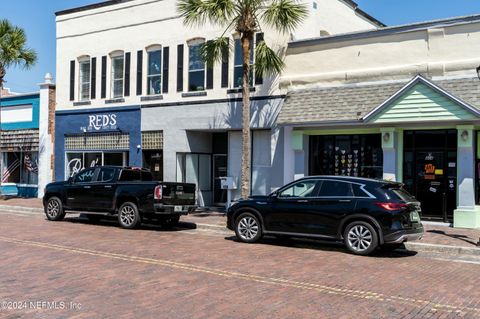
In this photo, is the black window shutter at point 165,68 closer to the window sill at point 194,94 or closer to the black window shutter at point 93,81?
the window sill at point 194,94

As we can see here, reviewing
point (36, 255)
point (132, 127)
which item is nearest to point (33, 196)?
point (132, 127)

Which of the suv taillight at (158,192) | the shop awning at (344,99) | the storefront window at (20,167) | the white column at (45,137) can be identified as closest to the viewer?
the suv taillight at (158,192)

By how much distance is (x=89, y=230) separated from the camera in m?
15.2

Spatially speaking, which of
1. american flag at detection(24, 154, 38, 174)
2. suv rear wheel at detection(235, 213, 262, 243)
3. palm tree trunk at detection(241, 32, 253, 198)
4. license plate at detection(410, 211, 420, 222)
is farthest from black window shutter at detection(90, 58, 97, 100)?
license plate at detection(410, 211, 420, 222)

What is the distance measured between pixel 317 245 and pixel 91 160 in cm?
1518

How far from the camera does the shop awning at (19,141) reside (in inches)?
1065

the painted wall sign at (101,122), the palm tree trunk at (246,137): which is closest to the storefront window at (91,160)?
the painted wall sign at (101,122)

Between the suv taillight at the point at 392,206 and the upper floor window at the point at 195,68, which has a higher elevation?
the upper floor window at the point at 195,68

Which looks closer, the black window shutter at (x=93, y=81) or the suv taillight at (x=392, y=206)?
the suv taillight at (x=392, y=206)

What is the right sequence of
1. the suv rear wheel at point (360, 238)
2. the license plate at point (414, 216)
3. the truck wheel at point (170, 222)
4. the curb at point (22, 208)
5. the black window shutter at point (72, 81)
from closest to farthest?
1. the suv rear wheel at point (360, 238)
2. the license plate at point (414, 216)
3. the truck wheel at point (170, 222)
4. the curb at point (22, 208)
5. the black window shutter at point (72, 81)

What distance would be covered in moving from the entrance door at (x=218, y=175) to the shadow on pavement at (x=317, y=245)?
27.5 feet

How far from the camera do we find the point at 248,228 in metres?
13.0

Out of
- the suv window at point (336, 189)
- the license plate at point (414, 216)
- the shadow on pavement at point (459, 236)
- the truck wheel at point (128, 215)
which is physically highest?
the suv window at point (336, 189)

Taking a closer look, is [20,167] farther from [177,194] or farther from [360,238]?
[360,238]
